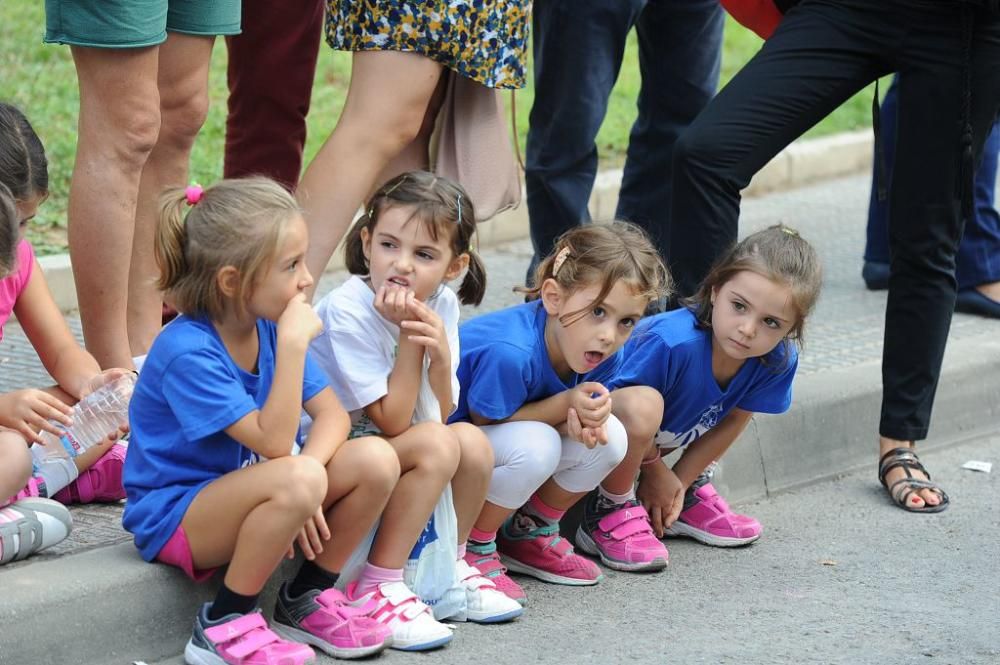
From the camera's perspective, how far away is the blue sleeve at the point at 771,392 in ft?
12.7

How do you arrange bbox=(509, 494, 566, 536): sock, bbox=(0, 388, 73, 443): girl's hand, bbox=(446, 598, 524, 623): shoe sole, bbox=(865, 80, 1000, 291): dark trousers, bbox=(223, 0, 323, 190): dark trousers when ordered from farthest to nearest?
bbox=(865, 80, 1000, 291): dark trousers, bbox=(223, 0, 323, 190): dark trousers, bbox=(509, 494, 566, 536): sock, bbox=(446, 598, 524, 623): shoe sole, bbox=(0, 388, 73, 443): girl's hand

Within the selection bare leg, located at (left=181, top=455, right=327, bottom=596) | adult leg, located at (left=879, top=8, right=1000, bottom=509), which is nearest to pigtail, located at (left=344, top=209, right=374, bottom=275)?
bare leg, located at (left=181, top=455, right=327, bottom=596)

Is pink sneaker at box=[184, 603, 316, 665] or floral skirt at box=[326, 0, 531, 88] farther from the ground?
floral skirt at box=[326, 0, 531, 88]

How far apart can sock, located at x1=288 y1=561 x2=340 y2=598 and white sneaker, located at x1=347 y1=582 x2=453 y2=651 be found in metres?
0.07

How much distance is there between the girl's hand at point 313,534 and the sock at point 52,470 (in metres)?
0.61

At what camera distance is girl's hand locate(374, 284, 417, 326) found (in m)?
3.24

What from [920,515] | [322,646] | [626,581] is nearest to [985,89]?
[920,515]

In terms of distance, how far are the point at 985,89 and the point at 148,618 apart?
249cm

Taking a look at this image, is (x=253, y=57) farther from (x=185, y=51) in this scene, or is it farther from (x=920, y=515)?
(x=920, y=515)

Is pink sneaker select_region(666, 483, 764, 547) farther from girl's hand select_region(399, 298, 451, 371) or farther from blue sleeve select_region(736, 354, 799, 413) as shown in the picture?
girl's hand select_region(399, 298, 451, 371)

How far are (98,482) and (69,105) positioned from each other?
3.80 m

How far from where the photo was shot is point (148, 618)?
10.0 feet

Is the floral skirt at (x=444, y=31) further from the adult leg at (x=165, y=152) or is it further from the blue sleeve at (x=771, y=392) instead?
the blue sleeve at (x=771, y=392)

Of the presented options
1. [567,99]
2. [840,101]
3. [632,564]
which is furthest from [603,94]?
[632,564]
